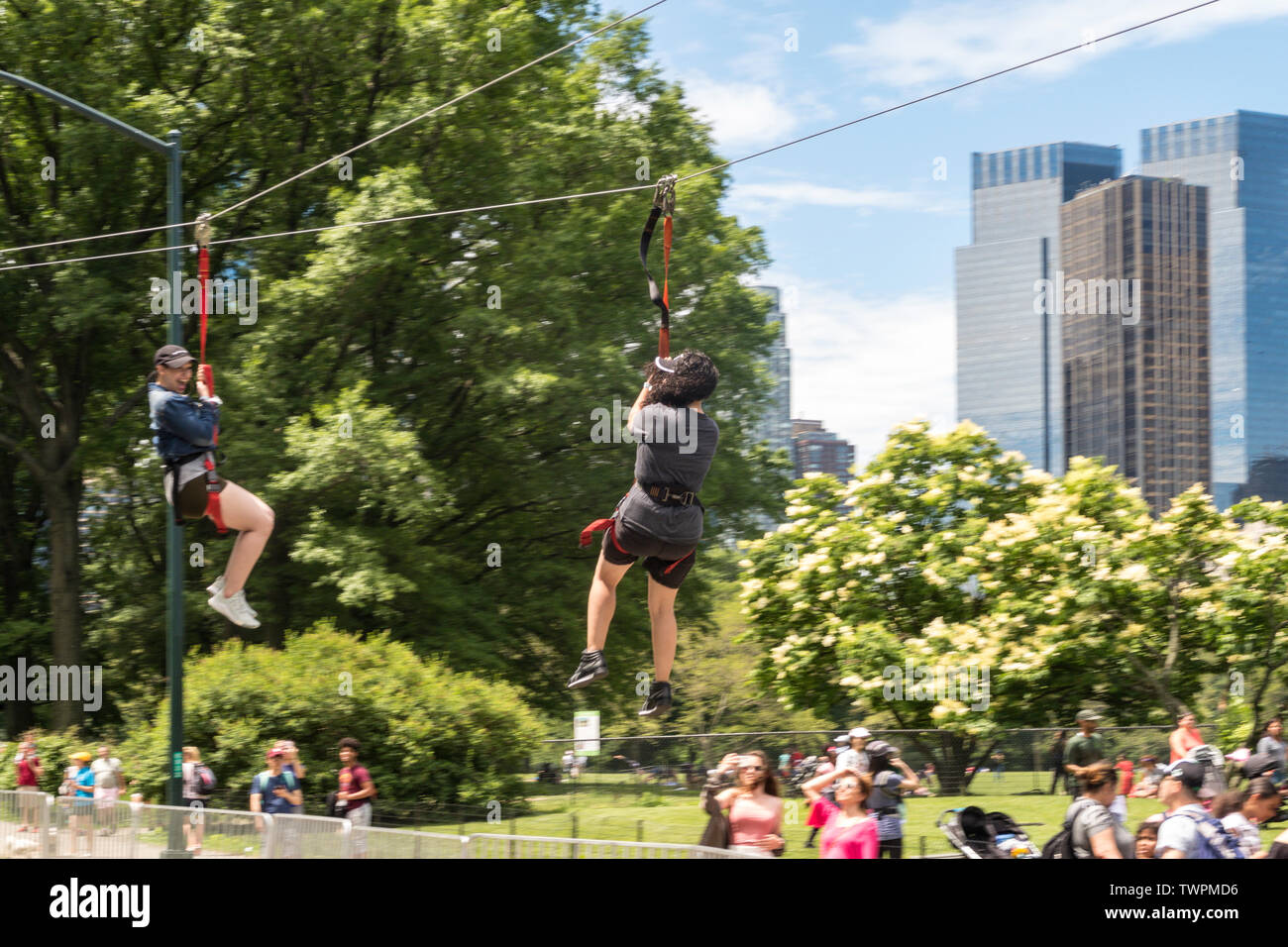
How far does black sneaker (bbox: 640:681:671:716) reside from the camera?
7.45 m

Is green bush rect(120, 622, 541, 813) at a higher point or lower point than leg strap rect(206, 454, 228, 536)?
lower

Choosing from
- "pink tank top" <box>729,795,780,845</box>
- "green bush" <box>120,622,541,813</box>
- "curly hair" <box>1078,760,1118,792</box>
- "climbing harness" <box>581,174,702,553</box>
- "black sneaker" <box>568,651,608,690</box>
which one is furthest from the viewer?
"green bush" <box>120,622,541,813</box>

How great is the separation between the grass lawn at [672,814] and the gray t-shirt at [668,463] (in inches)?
172

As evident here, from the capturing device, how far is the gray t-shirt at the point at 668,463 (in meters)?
6.82

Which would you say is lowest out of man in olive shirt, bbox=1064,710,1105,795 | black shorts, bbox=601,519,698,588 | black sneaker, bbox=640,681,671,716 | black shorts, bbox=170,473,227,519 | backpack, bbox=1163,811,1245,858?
man in olive shirt, bbox=1064,710,1105,795

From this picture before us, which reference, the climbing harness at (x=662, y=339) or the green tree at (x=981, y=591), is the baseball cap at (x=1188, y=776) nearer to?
the climbing harness at (x=662, y=339)

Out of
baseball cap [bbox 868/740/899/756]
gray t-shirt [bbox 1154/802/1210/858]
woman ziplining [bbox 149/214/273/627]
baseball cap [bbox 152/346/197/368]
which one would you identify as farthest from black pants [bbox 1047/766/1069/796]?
baseball cap [bbox 152/346/197/368]

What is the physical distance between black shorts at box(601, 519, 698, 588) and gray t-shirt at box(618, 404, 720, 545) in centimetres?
5

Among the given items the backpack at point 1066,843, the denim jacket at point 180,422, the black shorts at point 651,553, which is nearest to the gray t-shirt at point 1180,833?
the backpack at point 1066,843

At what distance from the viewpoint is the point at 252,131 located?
24.1 meters

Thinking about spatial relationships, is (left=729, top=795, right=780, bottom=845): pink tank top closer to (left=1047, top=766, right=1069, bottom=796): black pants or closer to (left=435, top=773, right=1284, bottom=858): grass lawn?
(left=435, top=773, right=1284, bottom=858): grass lawn

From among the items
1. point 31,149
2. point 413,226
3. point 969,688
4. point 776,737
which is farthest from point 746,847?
point 31,149

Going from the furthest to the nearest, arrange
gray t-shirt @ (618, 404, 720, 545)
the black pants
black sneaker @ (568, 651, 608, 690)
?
1. the black pants
2. black sneaker @ (568, 651, 608, 690)
3. gray t-shirt @ (618, 404, 720, 545)

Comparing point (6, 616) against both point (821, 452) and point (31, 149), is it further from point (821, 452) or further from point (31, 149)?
point (821, 452)
